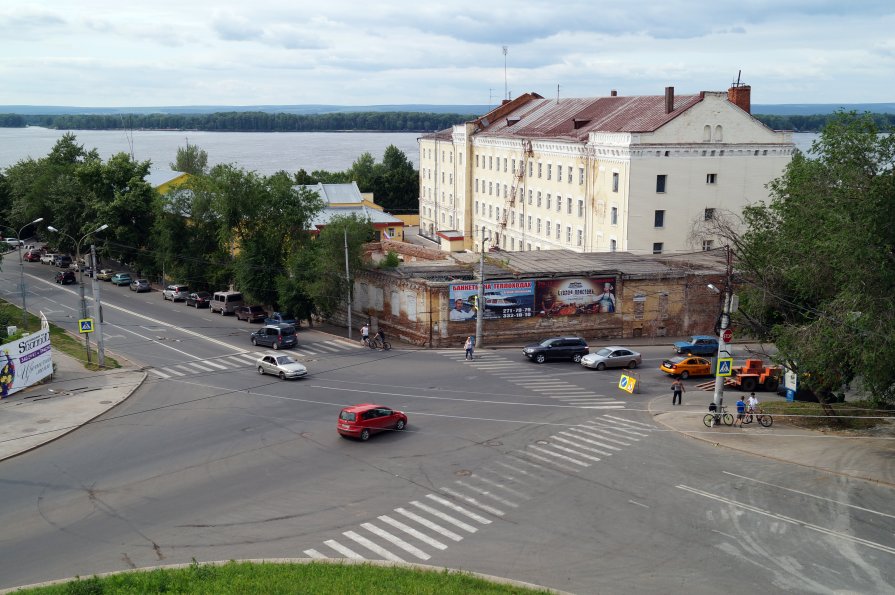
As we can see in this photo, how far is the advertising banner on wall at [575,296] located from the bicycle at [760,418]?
17.8 m

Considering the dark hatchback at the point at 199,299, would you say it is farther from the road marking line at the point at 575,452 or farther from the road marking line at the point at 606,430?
the road marking line at the point at 575,452

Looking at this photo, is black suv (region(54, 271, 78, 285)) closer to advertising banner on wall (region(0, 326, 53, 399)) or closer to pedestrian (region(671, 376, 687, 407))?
advertising banner on wall (region(0, 326, 53, 399))

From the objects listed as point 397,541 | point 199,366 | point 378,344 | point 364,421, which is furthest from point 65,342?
point 397,541

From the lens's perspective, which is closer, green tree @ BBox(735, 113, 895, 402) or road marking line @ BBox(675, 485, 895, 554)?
road marking line @ BBox(675, 485, 895, 554)

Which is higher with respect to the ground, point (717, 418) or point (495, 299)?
point (495, 299)

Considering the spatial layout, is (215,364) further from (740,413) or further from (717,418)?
(740,413)

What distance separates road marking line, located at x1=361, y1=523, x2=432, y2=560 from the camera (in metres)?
20.9

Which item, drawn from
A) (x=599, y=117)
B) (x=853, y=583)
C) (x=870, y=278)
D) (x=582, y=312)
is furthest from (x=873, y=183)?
(x=599, y=117)

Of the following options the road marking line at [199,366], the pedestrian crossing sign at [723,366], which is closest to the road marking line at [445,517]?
the pedestrian crossing sign at [723,366]

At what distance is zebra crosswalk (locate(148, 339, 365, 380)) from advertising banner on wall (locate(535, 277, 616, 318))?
12.0 m

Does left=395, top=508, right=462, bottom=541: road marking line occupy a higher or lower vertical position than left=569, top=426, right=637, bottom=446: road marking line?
higher

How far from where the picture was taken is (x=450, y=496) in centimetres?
2491

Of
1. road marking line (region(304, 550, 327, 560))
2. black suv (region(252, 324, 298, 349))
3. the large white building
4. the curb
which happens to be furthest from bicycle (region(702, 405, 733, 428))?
the large white building

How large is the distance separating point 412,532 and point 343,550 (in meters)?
2.15
